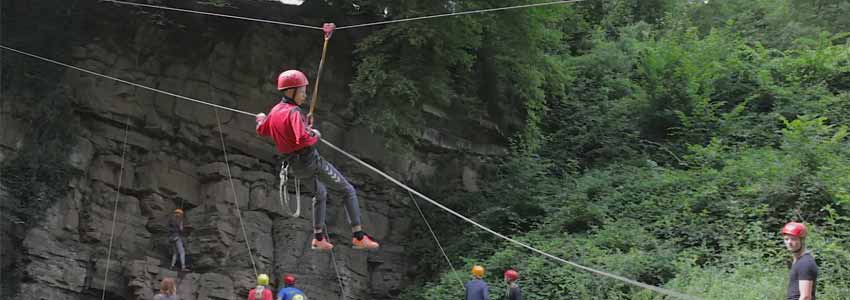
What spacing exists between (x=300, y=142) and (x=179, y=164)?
9.60 meters

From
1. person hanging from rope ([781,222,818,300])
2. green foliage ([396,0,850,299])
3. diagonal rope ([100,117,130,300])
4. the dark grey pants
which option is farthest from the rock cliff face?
person hanging from rope ([781,222,818,300])

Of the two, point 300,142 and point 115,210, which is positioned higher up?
point 300,142

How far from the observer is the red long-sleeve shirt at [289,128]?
7.67 metres

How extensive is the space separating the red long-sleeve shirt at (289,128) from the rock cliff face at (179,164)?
8.20m

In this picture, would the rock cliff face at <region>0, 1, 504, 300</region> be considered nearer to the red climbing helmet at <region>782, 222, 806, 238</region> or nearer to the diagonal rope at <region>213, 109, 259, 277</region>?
the diagonal rope at <region>213, 109, 259, 277</region>

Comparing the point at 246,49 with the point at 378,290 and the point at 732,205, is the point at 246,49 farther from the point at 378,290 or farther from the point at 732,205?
the point at 732,205

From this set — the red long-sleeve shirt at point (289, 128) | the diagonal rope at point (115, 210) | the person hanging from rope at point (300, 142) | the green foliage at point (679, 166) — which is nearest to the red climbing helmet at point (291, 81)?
the person hanging from rope at point (300, 142)

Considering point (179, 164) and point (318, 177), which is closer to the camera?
point (318, 177)

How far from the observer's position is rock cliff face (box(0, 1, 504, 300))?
15188mm

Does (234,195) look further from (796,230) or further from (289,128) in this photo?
(796,230)

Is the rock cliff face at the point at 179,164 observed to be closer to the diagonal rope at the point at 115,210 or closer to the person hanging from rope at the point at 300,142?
the diagonal rope at the point at 115,210

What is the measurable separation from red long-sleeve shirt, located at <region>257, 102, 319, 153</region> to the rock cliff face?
8.20 m

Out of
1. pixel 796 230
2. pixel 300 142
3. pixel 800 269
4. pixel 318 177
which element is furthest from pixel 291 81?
pixel 800 269

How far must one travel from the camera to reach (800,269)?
6574 mm
